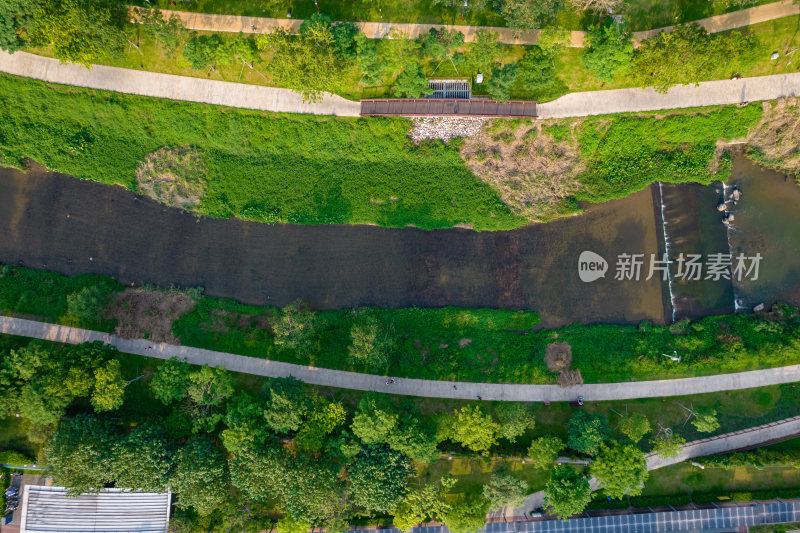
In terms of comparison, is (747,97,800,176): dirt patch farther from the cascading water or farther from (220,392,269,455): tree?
(220,392,269,455): tree

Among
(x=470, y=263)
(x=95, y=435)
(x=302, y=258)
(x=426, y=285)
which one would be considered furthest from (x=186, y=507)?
(x=470, y=263)

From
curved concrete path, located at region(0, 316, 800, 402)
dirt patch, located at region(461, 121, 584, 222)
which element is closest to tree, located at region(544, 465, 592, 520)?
curved concrete path, located at region(0, 316, 800, 402)

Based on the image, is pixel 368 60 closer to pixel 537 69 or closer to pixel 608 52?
pixel 537 69

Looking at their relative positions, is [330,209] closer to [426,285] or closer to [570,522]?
[426,285]

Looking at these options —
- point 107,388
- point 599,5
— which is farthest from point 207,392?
point 599,5

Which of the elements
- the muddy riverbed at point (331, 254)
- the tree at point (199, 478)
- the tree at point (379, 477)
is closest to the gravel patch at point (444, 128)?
the muddy riverbed at point (331, 254)

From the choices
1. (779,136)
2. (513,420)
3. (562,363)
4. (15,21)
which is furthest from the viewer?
(779,136)
